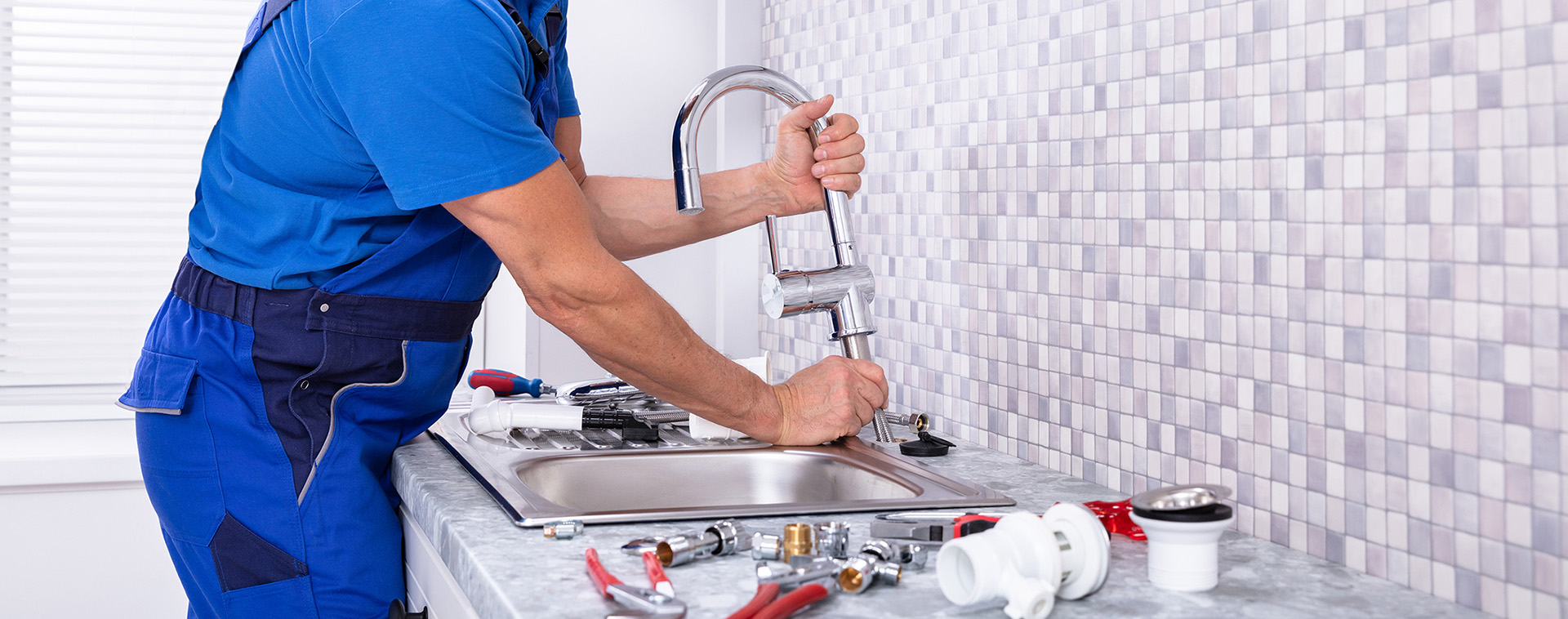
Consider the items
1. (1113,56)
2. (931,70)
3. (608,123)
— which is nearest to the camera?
(1113,56)

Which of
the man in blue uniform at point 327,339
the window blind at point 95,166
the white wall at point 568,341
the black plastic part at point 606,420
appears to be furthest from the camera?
the window blind at point 95,166

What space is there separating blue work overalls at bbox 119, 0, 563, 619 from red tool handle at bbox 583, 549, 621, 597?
487 mm

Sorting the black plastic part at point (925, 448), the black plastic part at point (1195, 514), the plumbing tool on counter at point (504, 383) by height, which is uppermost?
the plumbing tool on counter at point (504, 383)

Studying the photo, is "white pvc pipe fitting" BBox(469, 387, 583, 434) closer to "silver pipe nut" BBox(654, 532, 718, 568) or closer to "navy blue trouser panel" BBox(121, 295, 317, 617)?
"navy blue trouser panel" BBox(121, 295, 317, 617)

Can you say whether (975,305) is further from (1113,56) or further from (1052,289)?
(1113,56)

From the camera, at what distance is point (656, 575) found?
74 centimetres

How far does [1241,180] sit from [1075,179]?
9.1 inches

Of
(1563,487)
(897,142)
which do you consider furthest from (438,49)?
(1563,487)

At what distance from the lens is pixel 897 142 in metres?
1.50

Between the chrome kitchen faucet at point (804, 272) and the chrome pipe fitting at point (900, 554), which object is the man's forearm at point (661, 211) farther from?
the chrome pipe fitting at point (900, 554)

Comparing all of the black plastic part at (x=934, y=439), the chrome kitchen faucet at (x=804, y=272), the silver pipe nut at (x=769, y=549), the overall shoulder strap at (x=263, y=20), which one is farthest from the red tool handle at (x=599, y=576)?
the overall shoulder strap at (x=263, y=20)

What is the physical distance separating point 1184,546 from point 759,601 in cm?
29

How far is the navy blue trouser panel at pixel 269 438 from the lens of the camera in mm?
1134

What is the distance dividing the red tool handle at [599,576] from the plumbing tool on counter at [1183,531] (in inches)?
13.7
